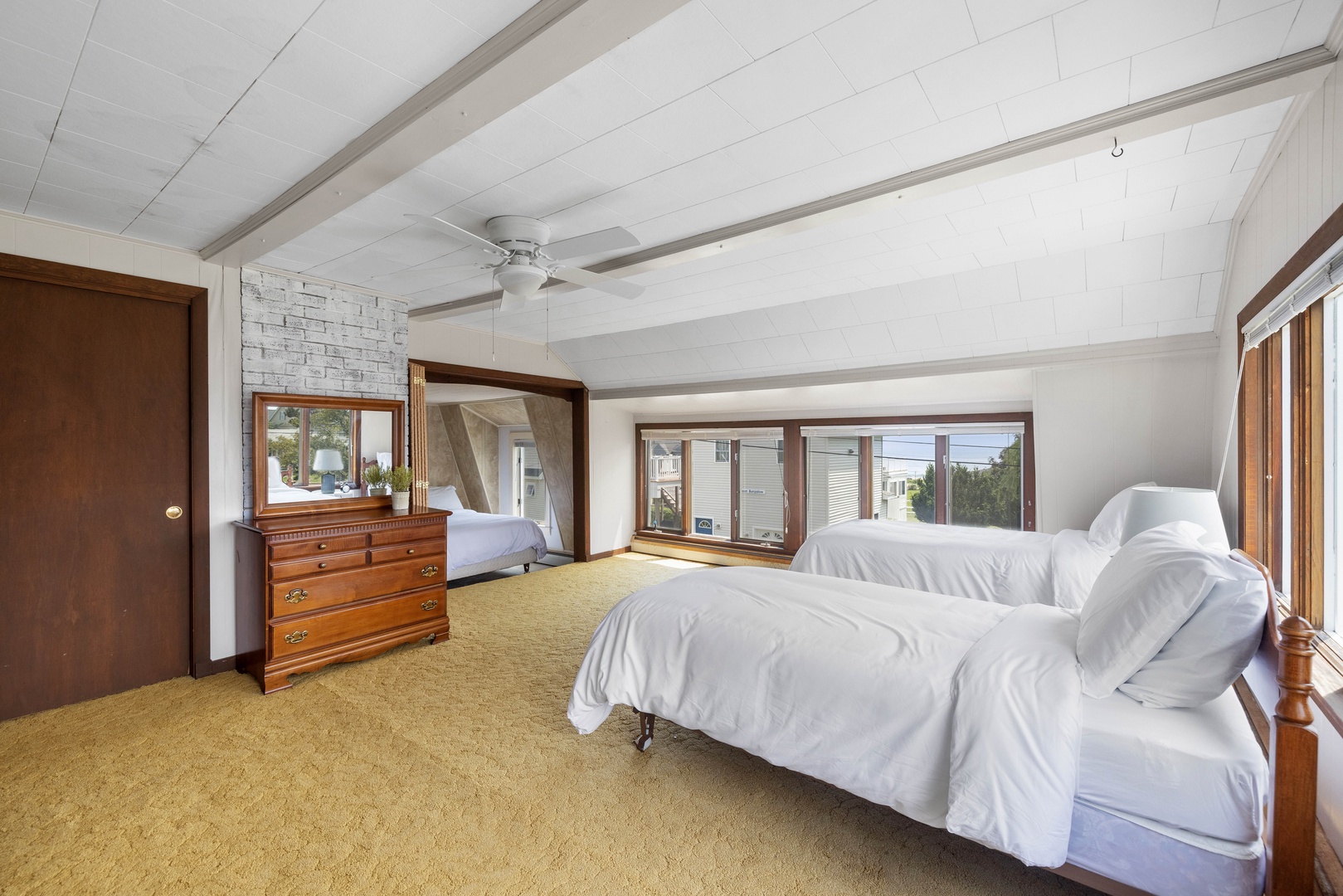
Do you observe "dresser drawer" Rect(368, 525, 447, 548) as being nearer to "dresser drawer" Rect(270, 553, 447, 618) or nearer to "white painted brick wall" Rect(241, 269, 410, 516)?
"dresser drawer" Rect(270, 553, 447, 618)

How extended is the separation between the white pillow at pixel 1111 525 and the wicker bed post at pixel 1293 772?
8.56ft

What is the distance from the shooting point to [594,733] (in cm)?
279

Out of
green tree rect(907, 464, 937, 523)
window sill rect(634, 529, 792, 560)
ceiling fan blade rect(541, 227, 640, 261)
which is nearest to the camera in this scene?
ceiling fan blade rect(541, 227, 640, 261)

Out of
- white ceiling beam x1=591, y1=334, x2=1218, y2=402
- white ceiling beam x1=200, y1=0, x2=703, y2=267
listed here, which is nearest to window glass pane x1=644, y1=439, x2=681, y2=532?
white ceiling beam x1=591, y1=334, x2=1218, y2=402

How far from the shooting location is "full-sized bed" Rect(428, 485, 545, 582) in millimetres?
5785

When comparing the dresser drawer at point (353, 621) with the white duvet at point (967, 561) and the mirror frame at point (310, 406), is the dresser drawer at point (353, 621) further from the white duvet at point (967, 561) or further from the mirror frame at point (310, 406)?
the white duvet at point (967, 561)

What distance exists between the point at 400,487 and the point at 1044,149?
393cm

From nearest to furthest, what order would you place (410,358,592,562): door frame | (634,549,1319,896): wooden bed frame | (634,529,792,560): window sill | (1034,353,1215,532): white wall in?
(634,549,1319,896): wooden bed frame < (1034,353,1215,532): white wall < (410,358,592,562): door frame < (634,529,792,560): window sill

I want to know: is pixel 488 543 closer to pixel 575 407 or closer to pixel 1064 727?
pixel 575 407

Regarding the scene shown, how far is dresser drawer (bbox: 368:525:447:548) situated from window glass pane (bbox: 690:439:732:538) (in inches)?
147

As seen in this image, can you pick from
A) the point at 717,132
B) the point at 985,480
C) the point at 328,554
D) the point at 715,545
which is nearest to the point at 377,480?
the point at 328,554

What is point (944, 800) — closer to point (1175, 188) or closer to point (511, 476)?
point (1175, 188)

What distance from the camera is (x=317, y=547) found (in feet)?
11.3

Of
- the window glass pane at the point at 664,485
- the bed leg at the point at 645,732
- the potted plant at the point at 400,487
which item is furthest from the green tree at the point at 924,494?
the potted plant at the point at 400,487
